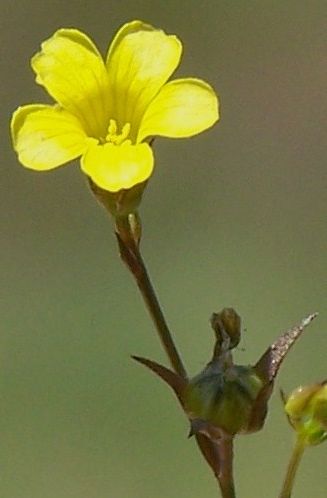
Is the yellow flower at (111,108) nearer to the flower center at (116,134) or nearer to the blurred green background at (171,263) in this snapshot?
the flower center at (116,134)

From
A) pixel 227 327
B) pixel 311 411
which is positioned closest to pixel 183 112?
pixel 227 327

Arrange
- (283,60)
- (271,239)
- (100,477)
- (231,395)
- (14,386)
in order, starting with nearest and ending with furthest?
(231,395)
(100,477)
(14,386)
(271,239)
(283,60)

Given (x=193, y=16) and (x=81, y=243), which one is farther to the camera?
(x=193, y=16)

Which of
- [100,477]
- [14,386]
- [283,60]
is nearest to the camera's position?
[100,477]

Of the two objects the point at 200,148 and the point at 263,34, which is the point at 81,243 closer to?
the point at 200,148

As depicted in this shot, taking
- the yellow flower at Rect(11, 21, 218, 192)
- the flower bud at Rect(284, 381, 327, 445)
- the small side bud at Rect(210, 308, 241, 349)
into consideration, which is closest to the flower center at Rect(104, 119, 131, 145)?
the yellow flower at Rect(11, 21, 218, 192)

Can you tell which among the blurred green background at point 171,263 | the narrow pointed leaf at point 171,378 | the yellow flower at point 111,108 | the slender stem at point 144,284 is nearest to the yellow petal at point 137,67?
the yellow flower at point 111,108

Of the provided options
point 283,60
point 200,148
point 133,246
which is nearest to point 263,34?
point 283,60

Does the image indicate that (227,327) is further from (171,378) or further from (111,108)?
(111,108)

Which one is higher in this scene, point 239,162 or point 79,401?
point 239,162
